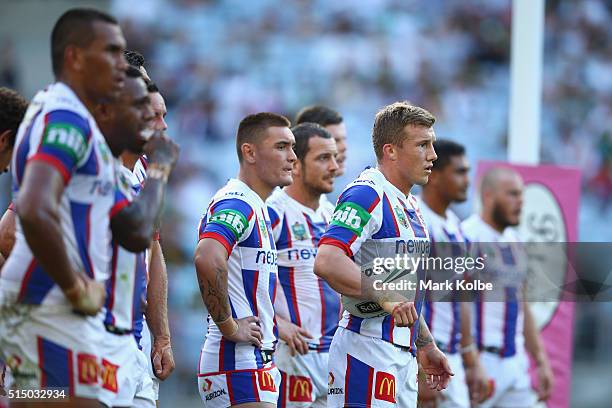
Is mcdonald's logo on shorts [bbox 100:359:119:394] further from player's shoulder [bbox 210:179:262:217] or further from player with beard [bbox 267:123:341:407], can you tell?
player with beard [bbox 267:123:341:407]

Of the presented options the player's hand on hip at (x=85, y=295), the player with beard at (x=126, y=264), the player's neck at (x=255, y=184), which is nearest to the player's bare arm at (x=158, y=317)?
the player's neck at (x=255, y=184)

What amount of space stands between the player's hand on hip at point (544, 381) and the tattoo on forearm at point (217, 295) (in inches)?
203

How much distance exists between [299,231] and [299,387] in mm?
1230

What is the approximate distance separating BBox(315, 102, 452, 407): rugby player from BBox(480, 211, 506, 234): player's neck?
14.0 ft

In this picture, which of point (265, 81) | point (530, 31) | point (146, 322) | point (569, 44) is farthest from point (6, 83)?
point (569, 44)

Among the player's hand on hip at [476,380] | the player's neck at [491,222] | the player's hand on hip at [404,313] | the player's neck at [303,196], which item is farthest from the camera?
the player's neck at [491,222]

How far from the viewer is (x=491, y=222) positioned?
35.3ft

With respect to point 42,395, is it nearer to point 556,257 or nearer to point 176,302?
point 556,257

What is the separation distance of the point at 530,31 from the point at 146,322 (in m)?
6.05

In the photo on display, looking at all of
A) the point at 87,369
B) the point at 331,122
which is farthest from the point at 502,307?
the point at 87,369

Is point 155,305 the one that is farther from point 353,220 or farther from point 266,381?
point 353,220

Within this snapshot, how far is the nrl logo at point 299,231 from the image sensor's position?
312 inches

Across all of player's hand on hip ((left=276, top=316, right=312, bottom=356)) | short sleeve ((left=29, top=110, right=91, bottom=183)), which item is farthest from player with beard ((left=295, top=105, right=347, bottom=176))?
short sleeve ((left=29, top=110, right=91, bottom=183))

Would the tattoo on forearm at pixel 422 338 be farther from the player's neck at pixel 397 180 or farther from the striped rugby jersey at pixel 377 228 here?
the player's neck at pixel 397 180
